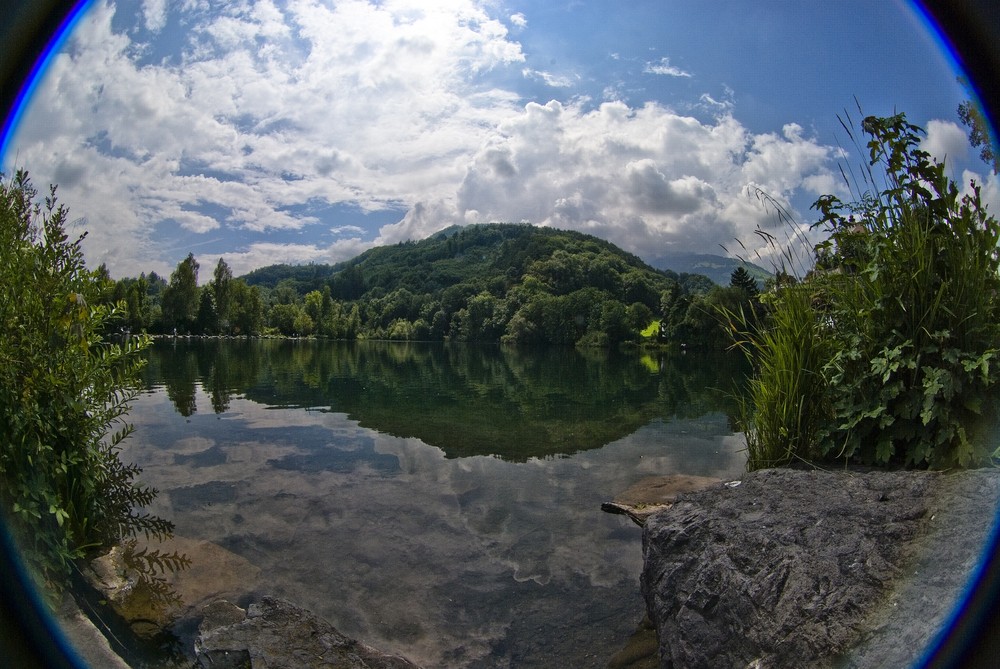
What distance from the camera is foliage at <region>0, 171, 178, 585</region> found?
4.15 meters

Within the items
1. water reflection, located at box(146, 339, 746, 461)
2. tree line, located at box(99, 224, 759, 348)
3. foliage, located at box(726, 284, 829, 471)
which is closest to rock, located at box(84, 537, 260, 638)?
foliage, located at box(726, 284, 829, 471)

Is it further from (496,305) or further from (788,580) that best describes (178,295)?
(788,580)

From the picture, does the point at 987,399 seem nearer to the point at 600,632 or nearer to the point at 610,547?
the point at 600,632

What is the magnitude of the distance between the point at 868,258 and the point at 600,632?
14.1 feet

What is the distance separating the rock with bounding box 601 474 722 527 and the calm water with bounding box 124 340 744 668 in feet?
1.08

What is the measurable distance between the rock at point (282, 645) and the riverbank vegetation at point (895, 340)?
4070 mm

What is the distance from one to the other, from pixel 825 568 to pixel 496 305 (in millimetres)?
137299

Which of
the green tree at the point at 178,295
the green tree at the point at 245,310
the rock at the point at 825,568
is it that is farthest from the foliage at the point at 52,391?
the green tree at the point at 245,310

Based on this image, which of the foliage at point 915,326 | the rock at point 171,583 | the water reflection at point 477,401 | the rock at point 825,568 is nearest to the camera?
the rock at point 825,568

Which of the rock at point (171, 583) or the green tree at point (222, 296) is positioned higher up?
the green tree at point (222, 296)

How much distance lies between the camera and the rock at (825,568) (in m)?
2.68

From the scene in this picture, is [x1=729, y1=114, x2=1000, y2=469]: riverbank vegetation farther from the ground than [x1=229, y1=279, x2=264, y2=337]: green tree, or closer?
closer

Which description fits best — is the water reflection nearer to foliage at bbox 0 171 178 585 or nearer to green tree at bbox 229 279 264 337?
foliage at bbox 0 171 178 585

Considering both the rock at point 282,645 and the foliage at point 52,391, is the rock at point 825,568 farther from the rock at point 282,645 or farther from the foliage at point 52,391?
the foliage at point 52,391
